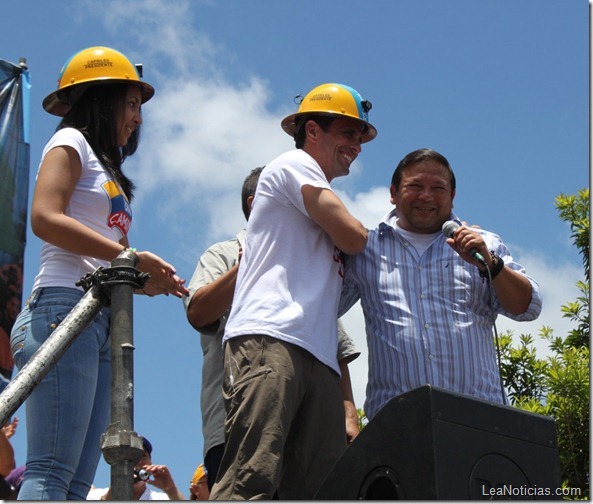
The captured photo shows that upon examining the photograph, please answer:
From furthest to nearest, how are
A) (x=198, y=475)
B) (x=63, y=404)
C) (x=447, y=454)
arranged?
(x=198, y=475) < (x=63, y=404) < (x=447, y=454)

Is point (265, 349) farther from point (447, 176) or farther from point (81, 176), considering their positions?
point (447, 176)

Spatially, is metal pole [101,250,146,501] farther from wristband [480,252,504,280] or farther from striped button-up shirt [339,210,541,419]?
wristband [480,252,504,280]

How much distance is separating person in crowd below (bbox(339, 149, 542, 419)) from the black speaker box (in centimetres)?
81

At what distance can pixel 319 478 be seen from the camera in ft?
12.4

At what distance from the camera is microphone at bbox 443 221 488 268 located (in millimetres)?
4195

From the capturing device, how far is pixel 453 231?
14.1 feet

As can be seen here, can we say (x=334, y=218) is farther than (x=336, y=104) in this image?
No

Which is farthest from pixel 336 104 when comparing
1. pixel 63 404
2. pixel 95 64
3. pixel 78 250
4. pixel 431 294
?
pixel 63 404

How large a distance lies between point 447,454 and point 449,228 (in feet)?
4.81

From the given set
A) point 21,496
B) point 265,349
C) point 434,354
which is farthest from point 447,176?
point 21,496

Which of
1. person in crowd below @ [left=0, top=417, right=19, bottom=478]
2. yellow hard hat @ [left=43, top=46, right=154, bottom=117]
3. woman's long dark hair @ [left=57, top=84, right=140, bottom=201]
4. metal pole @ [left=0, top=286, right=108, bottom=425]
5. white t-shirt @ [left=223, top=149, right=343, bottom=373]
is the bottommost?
metal pole @ [left=0, top=286, right=108, bottom=425]

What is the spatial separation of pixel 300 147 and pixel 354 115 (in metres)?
0.28

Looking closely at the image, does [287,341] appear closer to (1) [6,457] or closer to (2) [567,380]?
(1) [6,457]

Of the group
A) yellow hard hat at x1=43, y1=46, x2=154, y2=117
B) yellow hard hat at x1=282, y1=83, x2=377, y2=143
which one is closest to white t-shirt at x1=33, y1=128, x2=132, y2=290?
yellow hard hat at x1=43, y1=46, x2=154, y2=117
